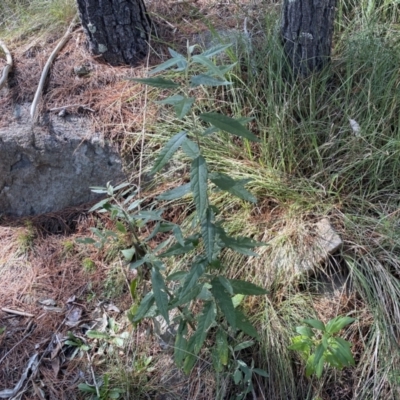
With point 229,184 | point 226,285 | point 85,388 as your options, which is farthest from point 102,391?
point 229,184

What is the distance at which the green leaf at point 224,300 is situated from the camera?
1.57 m

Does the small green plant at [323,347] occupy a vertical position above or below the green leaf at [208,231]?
below

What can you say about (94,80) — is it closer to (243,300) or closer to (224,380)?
(243,300)

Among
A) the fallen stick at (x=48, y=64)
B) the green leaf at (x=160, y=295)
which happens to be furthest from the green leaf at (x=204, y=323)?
the fallen stick at (x=48, y=64)

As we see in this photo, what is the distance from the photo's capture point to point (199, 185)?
1379 millimetres

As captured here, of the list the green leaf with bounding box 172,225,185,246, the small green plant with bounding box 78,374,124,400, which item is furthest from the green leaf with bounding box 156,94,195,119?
the small green plant with bounding box 78,374,124,400

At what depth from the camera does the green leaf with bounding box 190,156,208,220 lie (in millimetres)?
1365

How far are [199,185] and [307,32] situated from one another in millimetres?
1380

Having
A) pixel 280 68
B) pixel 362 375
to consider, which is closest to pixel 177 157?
pixel 280 68

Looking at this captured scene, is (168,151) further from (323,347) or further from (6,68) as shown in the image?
(6,68)

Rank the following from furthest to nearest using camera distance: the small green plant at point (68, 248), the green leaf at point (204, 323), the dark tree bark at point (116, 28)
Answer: the dark tree bark at point (116, 28), the small green plant at point (68, 248), the green leaf at point (204, 323)

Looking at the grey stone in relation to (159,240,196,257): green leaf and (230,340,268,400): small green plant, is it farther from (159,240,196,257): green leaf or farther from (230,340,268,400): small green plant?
(230,340,268,400): small green plant

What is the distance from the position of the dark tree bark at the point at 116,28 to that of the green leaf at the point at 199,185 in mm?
1551

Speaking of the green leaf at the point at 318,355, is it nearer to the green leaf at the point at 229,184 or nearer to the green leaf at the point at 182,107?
the green leaf at the point at 229,184
